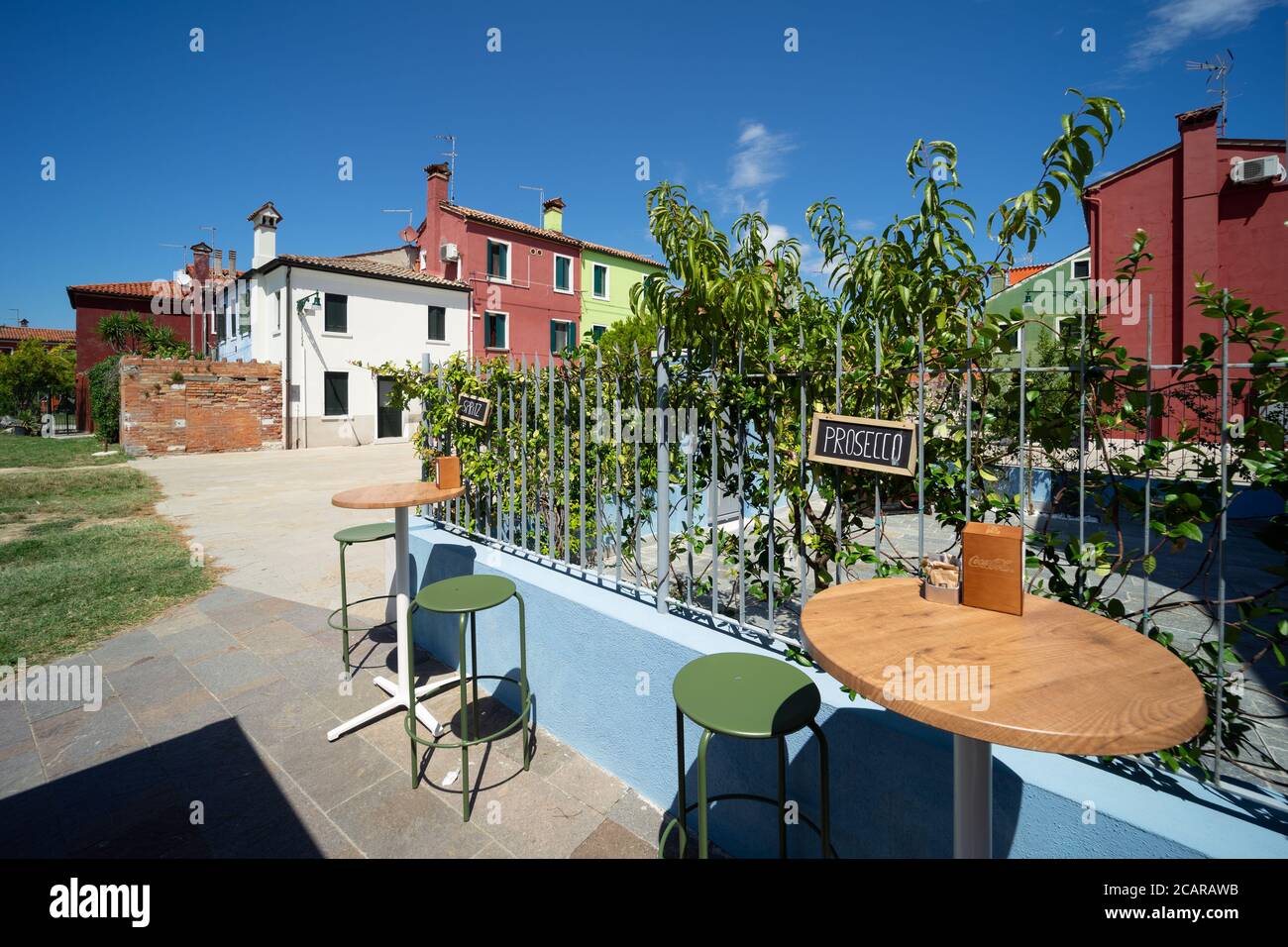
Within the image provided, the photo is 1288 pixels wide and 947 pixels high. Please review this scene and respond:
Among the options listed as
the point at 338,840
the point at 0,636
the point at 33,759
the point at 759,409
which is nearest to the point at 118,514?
the point at 0,636

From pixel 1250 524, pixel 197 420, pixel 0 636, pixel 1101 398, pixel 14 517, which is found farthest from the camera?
pixel 197 420

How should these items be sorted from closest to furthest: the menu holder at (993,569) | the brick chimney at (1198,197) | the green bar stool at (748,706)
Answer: the menu holder at (993,569), the green bar stool at (748,706), the brick chimney at (1198,197)

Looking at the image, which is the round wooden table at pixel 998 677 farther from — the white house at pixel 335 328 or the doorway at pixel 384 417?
the doorway at pixel 384 417

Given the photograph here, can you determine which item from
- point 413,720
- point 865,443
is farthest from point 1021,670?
point 413,720

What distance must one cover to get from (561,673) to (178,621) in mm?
3648

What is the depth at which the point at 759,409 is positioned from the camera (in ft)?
8.23

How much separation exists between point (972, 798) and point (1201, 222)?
64.1 feet

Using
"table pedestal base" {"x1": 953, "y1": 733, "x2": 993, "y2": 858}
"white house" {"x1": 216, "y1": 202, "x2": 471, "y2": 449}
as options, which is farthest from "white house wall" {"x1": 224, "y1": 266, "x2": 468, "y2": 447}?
"table pedestal base" {"x1": 953, "y1": 733, "x2": 993, "y2": 858}

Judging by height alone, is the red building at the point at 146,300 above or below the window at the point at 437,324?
above

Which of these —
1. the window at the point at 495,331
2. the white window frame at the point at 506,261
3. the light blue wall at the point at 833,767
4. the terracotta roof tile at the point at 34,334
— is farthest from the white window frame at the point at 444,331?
the terracotta roof tile at the point at 34,334

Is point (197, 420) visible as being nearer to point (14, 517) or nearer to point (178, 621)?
point (14, 517)

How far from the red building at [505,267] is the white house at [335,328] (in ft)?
4.02

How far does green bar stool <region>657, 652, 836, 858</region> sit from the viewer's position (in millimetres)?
1616

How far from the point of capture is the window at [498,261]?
25.6m
